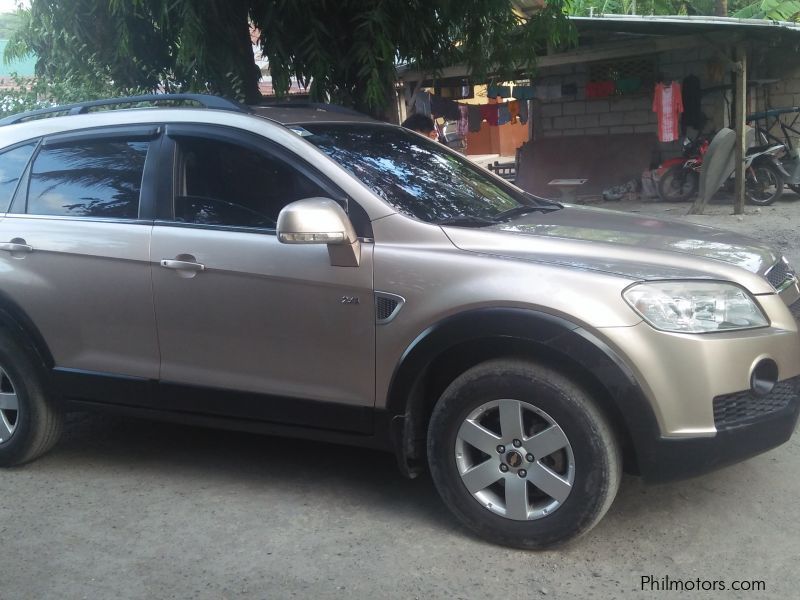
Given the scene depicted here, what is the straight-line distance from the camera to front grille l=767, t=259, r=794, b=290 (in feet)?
12.3

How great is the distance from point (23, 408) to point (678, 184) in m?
11.9

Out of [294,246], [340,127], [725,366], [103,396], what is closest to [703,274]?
[725,366]

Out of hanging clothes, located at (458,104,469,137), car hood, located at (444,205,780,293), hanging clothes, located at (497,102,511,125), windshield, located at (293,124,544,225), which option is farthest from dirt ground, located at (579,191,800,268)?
car hood, located at (444,205,780,293)

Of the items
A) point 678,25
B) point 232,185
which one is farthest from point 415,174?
point 678,25

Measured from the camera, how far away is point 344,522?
13.0ft

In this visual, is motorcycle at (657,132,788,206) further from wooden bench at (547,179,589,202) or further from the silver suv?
the silver suv

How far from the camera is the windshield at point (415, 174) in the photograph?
13.2ft

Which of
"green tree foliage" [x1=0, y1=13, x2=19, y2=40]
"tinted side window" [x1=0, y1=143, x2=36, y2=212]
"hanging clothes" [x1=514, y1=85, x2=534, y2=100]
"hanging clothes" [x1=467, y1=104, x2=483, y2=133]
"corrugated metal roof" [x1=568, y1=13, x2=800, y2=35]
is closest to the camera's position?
"tinted side window" [x1=0, y1=143, x2=36, y2=212]

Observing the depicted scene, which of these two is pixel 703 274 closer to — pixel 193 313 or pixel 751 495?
pixel 751 495

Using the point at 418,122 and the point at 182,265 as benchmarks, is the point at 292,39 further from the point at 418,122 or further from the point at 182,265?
the point at 418,122

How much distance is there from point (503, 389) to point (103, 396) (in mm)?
2128

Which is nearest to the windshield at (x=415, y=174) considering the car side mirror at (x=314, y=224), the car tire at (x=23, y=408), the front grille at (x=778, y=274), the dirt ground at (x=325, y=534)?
the car side mirror at (x=314, y=224)

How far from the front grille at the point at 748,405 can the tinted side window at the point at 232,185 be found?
1899 mm

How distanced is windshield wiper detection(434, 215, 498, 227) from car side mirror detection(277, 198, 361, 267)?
1.47 ft
